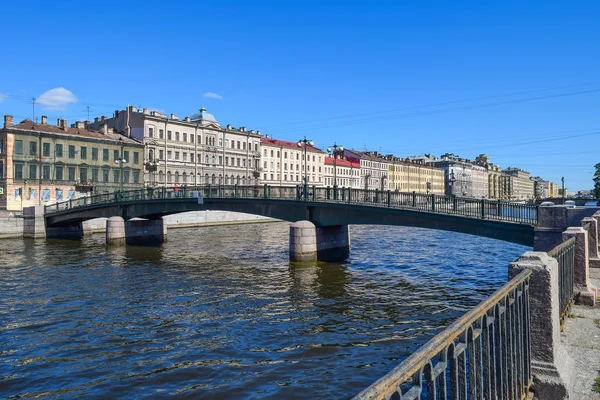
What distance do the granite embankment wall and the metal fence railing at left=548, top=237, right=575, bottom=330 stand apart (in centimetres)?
4417

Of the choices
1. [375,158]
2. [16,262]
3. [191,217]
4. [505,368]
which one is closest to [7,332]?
[505,368]

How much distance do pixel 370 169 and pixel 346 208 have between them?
9471cm

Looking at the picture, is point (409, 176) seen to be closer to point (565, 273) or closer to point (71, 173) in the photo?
point (71, 173)

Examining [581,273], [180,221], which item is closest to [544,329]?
[581,273]

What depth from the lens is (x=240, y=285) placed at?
1962 centimetres

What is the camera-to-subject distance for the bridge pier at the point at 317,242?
25.6 meters

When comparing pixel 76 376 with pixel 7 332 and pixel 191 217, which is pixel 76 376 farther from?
pixel 191 217

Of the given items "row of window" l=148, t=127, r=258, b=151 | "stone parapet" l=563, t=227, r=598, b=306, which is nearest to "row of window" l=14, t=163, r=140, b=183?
"row of window" l=148, t=127, r=258, b=151

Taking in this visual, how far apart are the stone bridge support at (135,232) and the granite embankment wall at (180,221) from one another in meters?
9.45

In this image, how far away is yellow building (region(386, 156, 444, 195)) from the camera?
421 feet

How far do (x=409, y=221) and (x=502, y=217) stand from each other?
520 centimetres

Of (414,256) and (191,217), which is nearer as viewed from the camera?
(414,256)

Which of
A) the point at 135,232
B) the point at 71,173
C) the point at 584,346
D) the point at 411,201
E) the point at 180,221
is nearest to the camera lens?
the point at 584,346

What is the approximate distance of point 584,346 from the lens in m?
5.88
